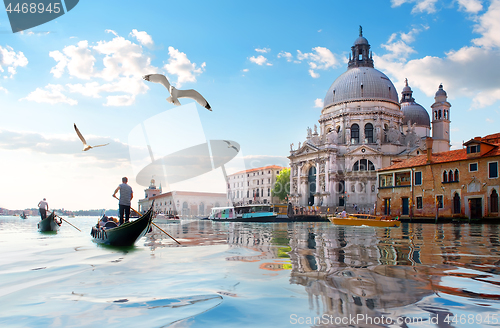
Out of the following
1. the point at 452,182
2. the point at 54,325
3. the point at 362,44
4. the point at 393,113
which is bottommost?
the point at 54,325

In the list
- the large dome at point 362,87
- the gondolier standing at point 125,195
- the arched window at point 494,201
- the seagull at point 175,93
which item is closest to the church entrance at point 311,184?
the large dome at point 362,87

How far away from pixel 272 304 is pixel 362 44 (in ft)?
204

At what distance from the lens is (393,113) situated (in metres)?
52.5

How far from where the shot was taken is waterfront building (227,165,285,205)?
7194 cm

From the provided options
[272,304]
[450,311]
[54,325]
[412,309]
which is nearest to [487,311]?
[450,311]

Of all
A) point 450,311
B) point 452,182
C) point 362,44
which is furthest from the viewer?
point 362,44

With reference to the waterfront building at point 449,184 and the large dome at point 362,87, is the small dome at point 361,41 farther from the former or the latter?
the waterfront building at point 449,184

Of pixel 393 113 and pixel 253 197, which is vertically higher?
pixel 393 113

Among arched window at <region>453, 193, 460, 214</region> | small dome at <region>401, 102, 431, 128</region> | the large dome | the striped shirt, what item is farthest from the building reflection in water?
small dome at <region>401, 102, 431, 128</region>

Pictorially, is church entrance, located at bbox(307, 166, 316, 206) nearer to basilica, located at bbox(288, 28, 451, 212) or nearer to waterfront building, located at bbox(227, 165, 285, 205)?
basilica, located at bbox(288, 28, 451, 212)

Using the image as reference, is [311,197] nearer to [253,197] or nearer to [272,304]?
[253,197]

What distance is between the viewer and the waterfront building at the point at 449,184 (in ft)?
86.3

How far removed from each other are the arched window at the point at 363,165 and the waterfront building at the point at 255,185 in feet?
74.3

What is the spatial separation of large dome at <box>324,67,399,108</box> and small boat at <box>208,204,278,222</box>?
23.0 m
